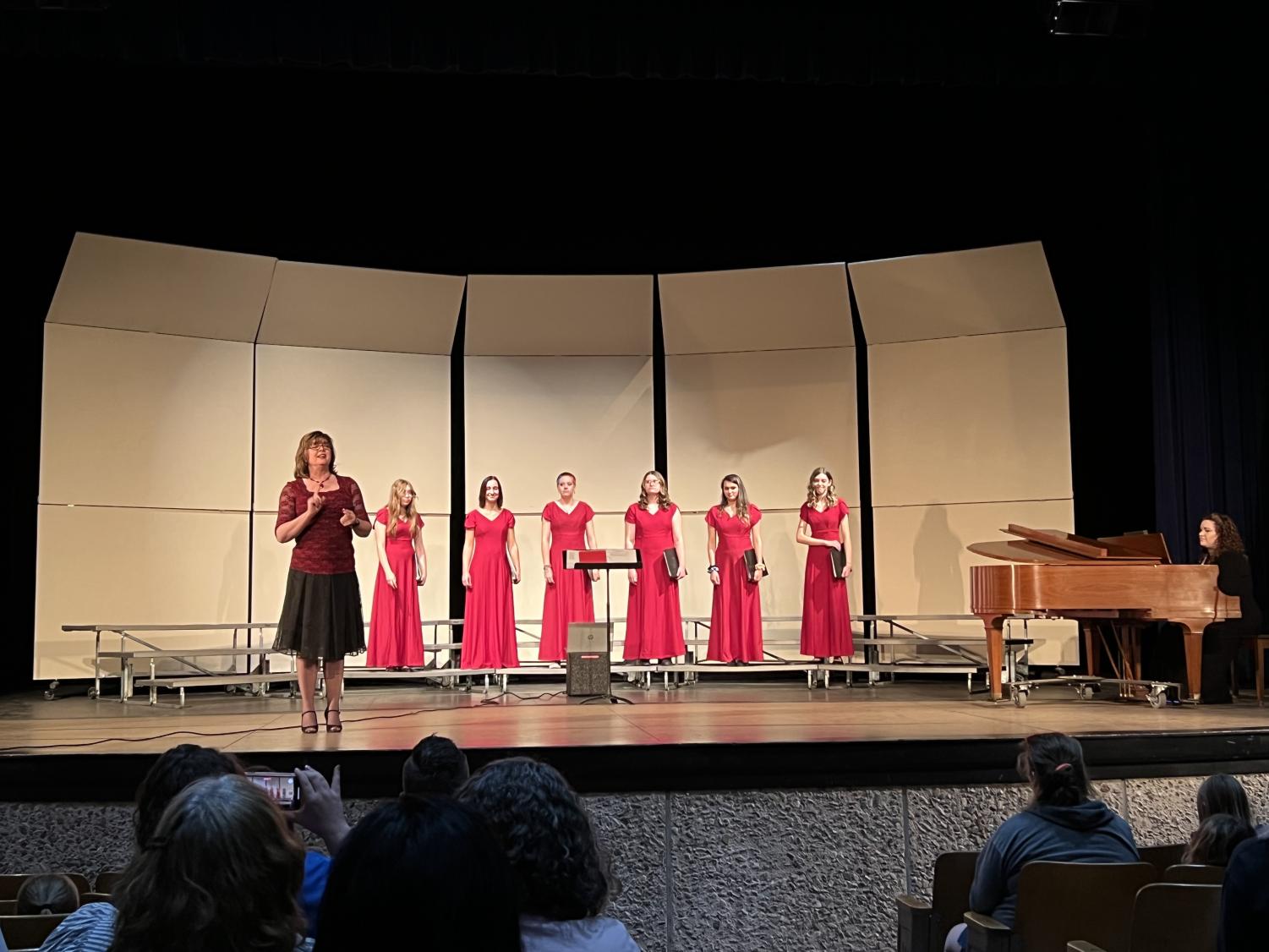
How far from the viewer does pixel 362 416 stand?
33.4ft

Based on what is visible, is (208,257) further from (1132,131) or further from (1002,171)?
(1132,131)

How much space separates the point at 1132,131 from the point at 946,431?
2.82 m

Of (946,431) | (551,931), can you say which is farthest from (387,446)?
(551,931)

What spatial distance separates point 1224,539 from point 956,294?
11.6 feet

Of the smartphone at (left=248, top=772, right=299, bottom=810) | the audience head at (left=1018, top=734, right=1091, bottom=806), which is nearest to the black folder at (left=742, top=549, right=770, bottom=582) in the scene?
the audience head at (left=1018, top=734, right=1091, bottom=806)

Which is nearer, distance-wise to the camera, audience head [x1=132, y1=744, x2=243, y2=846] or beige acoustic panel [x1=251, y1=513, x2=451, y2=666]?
audience head [x1=132, y1=744, x2=243, y2=846]

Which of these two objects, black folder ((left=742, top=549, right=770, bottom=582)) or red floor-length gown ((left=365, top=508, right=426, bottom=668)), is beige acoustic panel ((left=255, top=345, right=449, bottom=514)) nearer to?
red floor-length gown ((left=365, top=508, right=426, bottom=668))

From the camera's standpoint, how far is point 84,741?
4.91 metres

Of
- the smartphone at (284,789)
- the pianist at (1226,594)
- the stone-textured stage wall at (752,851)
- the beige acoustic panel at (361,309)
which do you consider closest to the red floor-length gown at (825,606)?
the pianist at (1226,594)

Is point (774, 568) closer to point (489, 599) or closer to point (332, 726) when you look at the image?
point (489, 599)

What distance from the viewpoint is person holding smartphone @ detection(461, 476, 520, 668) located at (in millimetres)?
9031

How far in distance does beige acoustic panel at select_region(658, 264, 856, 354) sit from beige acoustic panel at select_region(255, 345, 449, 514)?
6.89ft

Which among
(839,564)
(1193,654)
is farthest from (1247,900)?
(839,564)

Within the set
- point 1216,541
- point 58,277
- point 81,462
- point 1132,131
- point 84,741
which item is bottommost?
point 84,741
